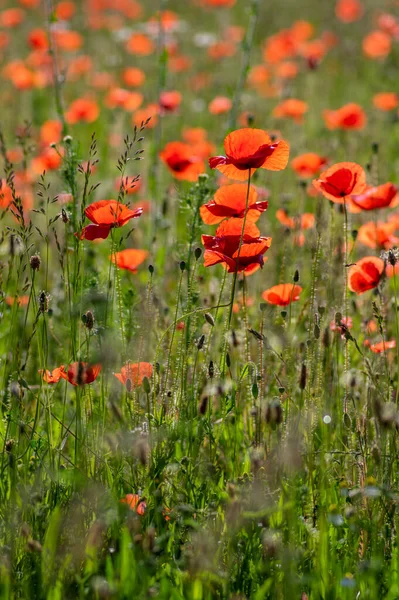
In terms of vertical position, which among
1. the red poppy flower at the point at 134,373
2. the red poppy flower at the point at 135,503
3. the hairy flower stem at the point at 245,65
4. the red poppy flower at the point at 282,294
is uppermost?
the hairy flower stem at the point at 245,65

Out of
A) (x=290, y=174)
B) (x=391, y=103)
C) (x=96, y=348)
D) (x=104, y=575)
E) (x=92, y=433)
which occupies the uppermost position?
(x=391, y=103)

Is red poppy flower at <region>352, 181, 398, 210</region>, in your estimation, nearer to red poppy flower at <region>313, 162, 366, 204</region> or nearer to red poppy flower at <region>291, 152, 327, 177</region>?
red poppy flower at <region>313, 162, 366, 204</region>

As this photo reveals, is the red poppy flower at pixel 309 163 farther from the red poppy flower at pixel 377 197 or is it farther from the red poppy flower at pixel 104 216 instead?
the red poppy flower at pixel 104 216

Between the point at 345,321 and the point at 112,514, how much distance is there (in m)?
1.04

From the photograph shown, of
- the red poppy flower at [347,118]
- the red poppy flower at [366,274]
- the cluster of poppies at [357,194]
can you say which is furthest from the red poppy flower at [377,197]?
the red poppy flower at [347,118]

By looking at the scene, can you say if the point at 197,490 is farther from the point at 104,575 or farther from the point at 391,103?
the point at 391,103

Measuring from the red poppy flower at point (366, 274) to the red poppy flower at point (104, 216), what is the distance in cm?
76

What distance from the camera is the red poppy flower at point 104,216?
7.88 feet

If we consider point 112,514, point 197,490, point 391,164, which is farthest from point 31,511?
point 391,164

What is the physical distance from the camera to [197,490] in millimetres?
2291

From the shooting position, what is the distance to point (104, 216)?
2422 millimetres

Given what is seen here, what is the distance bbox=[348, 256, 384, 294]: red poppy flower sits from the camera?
2.78 m

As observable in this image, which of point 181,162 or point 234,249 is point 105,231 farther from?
point 181,162

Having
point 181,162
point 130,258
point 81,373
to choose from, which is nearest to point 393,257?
point 81,373
